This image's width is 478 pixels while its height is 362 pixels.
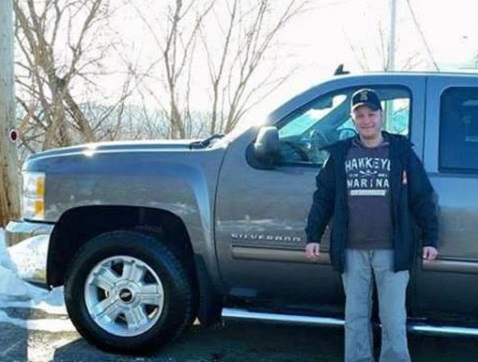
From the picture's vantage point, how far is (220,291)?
170 inches

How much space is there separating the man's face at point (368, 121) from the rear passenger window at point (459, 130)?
0.49m

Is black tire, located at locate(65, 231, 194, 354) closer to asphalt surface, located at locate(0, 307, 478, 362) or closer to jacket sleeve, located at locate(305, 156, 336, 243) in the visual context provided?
asphalt surface, located at locate(0, 307, 478, 362)

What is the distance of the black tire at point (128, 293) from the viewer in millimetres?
4281

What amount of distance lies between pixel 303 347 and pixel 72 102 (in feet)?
34.0

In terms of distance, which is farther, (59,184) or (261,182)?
(59,184)

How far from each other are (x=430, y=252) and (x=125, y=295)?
76.7 inches

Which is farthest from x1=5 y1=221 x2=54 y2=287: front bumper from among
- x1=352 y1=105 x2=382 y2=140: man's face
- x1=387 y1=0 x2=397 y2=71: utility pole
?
x1=387 y1=0 x2=397 y2=71: utility pole

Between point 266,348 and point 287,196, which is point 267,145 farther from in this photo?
point 266,348

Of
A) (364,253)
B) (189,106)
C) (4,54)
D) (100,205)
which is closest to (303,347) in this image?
(364,253)

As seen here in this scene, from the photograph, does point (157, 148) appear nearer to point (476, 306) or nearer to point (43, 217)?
point (43, 217)

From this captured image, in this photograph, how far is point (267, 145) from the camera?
3.88 m

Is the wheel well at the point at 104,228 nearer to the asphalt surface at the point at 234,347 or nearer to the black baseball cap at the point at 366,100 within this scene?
the asphalt surface at the point at 234,347

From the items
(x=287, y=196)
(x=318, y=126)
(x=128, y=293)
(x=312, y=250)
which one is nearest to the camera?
(x=312, y=250)

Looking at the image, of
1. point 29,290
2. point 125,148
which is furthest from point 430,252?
point 29,290
